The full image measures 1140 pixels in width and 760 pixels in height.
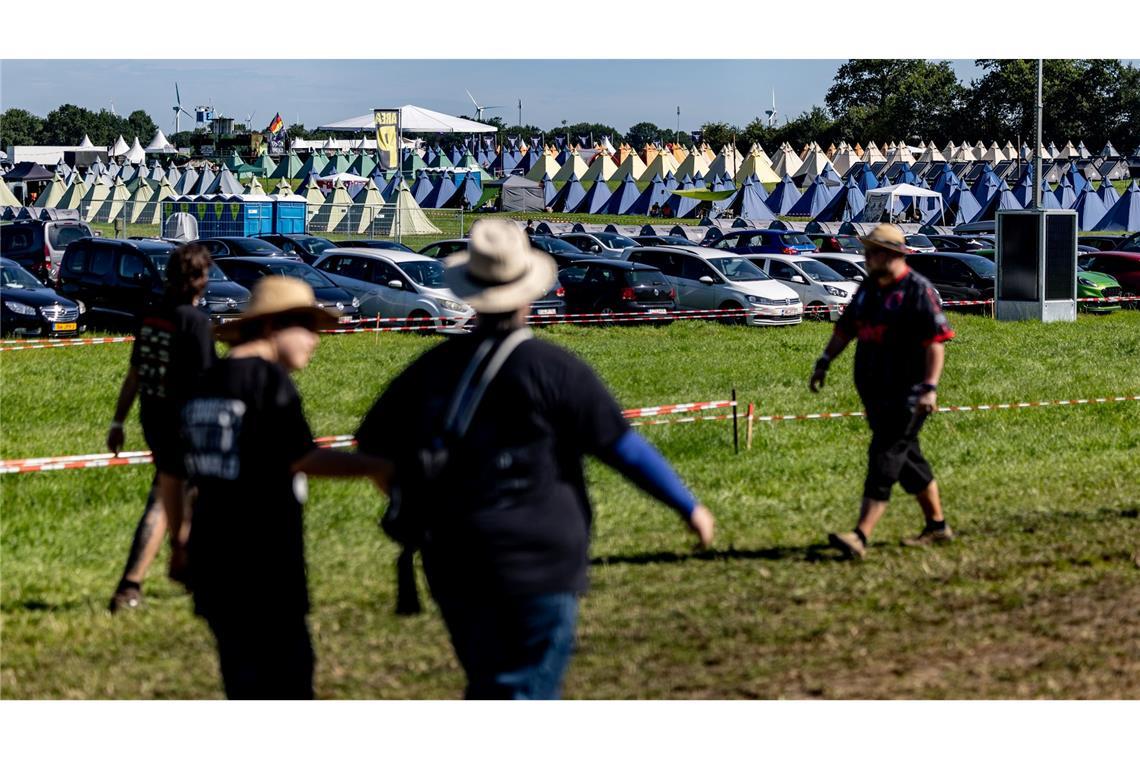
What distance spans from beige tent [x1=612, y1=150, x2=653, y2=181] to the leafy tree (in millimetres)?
110938

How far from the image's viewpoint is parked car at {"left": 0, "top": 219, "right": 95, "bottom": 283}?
26.4 metres

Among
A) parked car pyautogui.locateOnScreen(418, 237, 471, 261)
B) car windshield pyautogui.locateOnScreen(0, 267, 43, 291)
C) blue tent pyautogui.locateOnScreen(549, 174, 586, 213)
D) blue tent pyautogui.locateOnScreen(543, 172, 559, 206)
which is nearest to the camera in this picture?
car windshield pyautogui.locateOnScreen(0, 267, 43, 291)

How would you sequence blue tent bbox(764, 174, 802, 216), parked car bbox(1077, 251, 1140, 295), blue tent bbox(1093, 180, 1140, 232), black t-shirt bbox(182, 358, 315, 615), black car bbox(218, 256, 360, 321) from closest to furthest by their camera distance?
1. black t-shirt bbox(182, 358, 315, 615)
2. black car bbox(218, 256, 360, 321)
3. parked car bbox(1077, 251, 1140, 295)
4. blue tent bbox(1093, 180, 1140, 232)
5. blue tent bbox(764, 174, 802, 216)

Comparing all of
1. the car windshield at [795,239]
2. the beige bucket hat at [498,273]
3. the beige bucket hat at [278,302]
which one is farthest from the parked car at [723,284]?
the beige bucket hat at [498,273]

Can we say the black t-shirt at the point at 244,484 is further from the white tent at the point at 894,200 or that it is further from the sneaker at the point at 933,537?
the white tent at the point at 894,200

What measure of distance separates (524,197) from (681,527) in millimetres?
54770

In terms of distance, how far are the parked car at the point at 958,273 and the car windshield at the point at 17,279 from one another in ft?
49.7

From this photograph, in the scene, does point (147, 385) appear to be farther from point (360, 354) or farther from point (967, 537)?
point (360, 354)

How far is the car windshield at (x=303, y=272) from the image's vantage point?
22094mm

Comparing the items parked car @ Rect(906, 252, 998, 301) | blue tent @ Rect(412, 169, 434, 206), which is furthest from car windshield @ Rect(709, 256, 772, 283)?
blue tent @ Rect(412, 169, 434, 206)

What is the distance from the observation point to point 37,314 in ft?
65.0

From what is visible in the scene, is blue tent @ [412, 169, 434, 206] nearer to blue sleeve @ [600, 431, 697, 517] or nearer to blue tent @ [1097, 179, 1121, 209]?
blue tent @ [1097, 179, 1121, 209]

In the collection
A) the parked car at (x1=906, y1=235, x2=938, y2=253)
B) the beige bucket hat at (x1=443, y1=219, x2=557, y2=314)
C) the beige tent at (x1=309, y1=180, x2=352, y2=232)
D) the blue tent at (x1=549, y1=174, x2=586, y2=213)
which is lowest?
the parked car at (x1=906, y1=235, x2=938, y2=253)

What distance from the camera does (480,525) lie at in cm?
379
